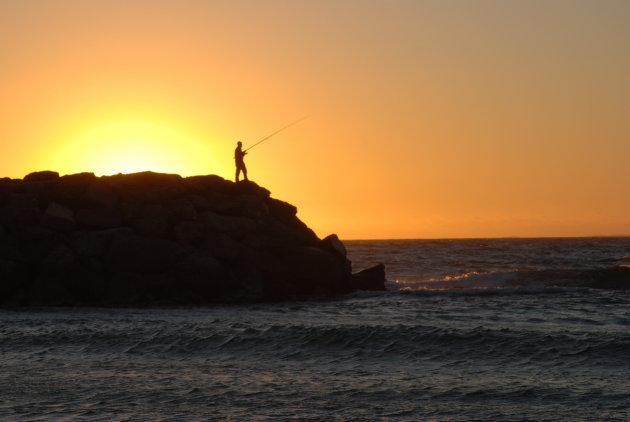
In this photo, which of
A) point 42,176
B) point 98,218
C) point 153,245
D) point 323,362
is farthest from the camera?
point 42,176

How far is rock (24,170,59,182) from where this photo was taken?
3391 cm

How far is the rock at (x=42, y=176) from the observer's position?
33906mm

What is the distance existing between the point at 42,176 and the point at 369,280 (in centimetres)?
1493

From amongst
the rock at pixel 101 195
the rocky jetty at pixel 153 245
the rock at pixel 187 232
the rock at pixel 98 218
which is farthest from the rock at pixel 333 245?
the rock at pixel 101 195

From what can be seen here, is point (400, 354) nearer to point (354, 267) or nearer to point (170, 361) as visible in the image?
point (170, 361)

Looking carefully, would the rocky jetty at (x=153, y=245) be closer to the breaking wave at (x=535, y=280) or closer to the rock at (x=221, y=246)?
the rock at (x=221, y=246)

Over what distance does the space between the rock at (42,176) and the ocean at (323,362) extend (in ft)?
26.4

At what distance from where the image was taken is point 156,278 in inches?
1182

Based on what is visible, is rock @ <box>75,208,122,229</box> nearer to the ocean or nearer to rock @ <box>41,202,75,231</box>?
rock @ <box>41,202,75,231</box>

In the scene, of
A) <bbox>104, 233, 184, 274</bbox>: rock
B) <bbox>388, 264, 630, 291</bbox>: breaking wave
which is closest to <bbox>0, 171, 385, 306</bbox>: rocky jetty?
<bbox>104, 233, 184, 274</bbox>: rock

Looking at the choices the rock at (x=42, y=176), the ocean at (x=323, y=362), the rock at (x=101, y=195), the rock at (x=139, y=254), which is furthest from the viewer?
the rock at (x=42, y=176)

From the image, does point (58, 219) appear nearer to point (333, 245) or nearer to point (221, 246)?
point (221, 246)

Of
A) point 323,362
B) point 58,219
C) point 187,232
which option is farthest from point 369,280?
point 323,362

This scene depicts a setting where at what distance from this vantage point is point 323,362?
17391mm
